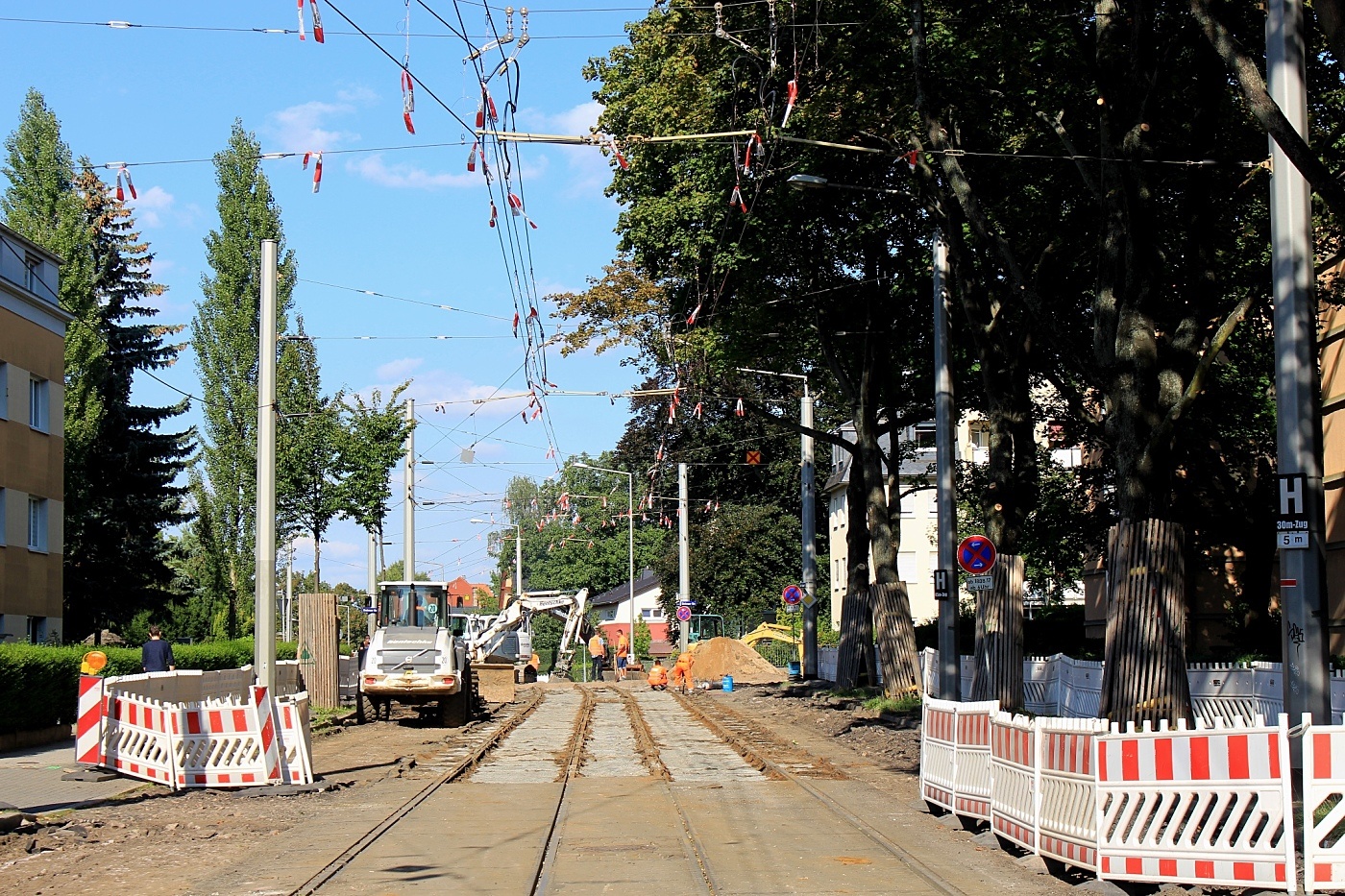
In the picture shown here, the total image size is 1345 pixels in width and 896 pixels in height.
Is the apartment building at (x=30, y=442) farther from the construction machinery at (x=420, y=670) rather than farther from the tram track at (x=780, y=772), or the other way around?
the tram track at (x=780, y=772)

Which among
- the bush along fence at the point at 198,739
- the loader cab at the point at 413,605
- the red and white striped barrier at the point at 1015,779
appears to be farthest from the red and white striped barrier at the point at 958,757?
the loader cab at the point at 413,605

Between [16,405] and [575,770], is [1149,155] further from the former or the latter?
[16,405]

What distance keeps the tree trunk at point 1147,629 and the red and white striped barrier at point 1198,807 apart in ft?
19.9

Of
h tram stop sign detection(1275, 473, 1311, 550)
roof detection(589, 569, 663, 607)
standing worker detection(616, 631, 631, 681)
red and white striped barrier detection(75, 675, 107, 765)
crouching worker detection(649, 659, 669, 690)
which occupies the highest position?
h tram stop sign detection(1275, 473, 1311, 550)

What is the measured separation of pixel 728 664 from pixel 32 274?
27.6 meters

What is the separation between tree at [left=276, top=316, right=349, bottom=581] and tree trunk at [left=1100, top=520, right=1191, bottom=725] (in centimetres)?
3079

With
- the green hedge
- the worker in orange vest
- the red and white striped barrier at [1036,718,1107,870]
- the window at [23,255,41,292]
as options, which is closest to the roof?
the worker in orange vest

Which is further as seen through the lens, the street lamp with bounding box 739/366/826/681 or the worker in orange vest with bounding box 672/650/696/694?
the worker in orange vest with bounding box 672/650/696/694

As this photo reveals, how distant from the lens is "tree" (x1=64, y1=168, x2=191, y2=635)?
137 feet

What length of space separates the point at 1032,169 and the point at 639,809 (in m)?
12.7

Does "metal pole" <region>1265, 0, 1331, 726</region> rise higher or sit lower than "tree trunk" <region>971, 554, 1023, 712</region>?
higher

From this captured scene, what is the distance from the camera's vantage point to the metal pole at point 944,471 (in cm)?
2338

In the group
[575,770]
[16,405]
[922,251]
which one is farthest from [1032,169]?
[16,405]

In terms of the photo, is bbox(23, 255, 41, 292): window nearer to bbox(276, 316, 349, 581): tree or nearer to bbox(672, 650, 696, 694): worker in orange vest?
bbox(276, 316, 349, 581): tree
